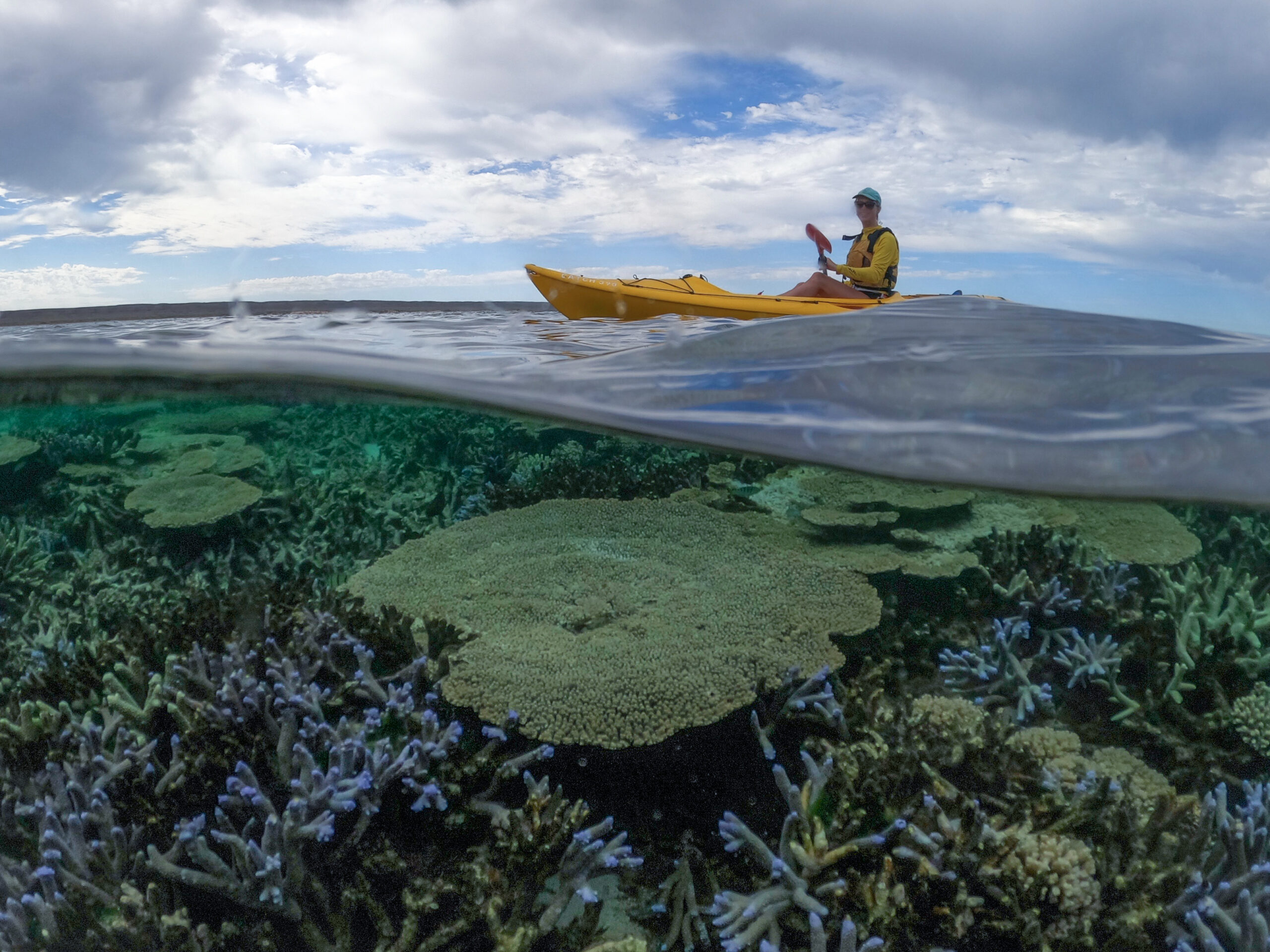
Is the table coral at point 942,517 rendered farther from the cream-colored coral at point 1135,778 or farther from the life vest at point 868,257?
the life vest at point 868,257

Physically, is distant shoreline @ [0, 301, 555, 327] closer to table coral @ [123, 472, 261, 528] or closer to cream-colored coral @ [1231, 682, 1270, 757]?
table coral @ [123, 472, 261, 528]

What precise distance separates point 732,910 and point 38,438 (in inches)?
342

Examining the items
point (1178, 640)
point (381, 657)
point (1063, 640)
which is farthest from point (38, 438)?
point (1178, 640)

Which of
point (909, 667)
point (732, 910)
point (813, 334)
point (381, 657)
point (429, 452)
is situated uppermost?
point (813, 334)

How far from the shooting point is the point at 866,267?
1103cm

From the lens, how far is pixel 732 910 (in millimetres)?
3129

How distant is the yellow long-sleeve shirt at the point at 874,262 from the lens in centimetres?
1071

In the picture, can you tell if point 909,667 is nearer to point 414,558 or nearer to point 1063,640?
point 1063,640

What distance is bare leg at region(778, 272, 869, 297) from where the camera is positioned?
405 inches

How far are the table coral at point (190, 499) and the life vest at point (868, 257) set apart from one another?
8.94 meters

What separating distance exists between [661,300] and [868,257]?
11.7ft

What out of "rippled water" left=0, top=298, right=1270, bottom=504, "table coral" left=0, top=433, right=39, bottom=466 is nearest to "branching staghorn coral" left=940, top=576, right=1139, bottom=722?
"rippled water" left=0, top=298, right=1270, bottom=504

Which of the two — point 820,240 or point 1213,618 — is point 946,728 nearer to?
point 1213,618

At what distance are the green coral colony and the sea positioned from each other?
3 centimetres
